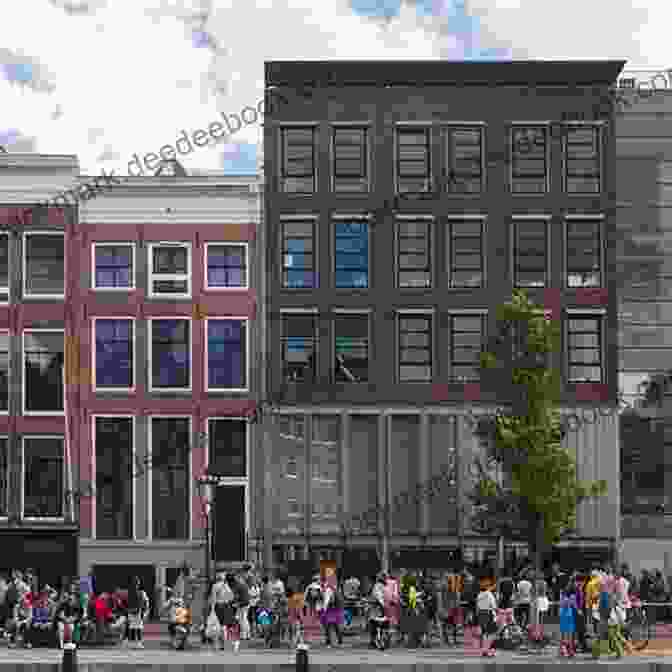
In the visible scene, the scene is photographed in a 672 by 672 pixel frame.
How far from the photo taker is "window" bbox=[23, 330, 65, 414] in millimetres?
55969

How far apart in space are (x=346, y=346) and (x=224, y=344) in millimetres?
3841

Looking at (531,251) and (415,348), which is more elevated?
(531,251)

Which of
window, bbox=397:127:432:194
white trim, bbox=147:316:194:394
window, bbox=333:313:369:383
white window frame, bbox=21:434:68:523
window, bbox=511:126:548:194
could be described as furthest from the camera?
window, bbox=397:127:432:194

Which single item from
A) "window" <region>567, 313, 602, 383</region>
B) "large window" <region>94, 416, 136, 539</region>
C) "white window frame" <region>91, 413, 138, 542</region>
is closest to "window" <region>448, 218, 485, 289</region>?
"window" <region>567, 313, 602, 383</region>

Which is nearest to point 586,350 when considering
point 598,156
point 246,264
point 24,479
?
point 598,156

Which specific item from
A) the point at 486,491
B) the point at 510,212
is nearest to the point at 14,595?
the point at 486,491

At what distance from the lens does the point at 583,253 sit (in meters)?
56.6

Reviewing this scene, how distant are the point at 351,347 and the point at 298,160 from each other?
6.21 m

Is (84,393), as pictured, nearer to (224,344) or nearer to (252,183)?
(224,344)

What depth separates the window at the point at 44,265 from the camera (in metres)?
56.3

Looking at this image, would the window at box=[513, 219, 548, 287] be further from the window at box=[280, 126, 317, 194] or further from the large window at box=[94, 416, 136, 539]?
the large window at box=[94, 416, 136, 539]

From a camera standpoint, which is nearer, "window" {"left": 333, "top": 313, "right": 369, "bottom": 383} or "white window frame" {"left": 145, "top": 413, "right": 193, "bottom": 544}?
"white window frame" {"left": 145, "top": 413, "right": 193, "bottom": 544}

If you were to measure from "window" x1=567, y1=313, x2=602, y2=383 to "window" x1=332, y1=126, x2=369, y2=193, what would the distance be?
26.5 feet

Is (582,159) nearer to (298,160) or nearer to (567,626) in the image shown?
(298,160)
